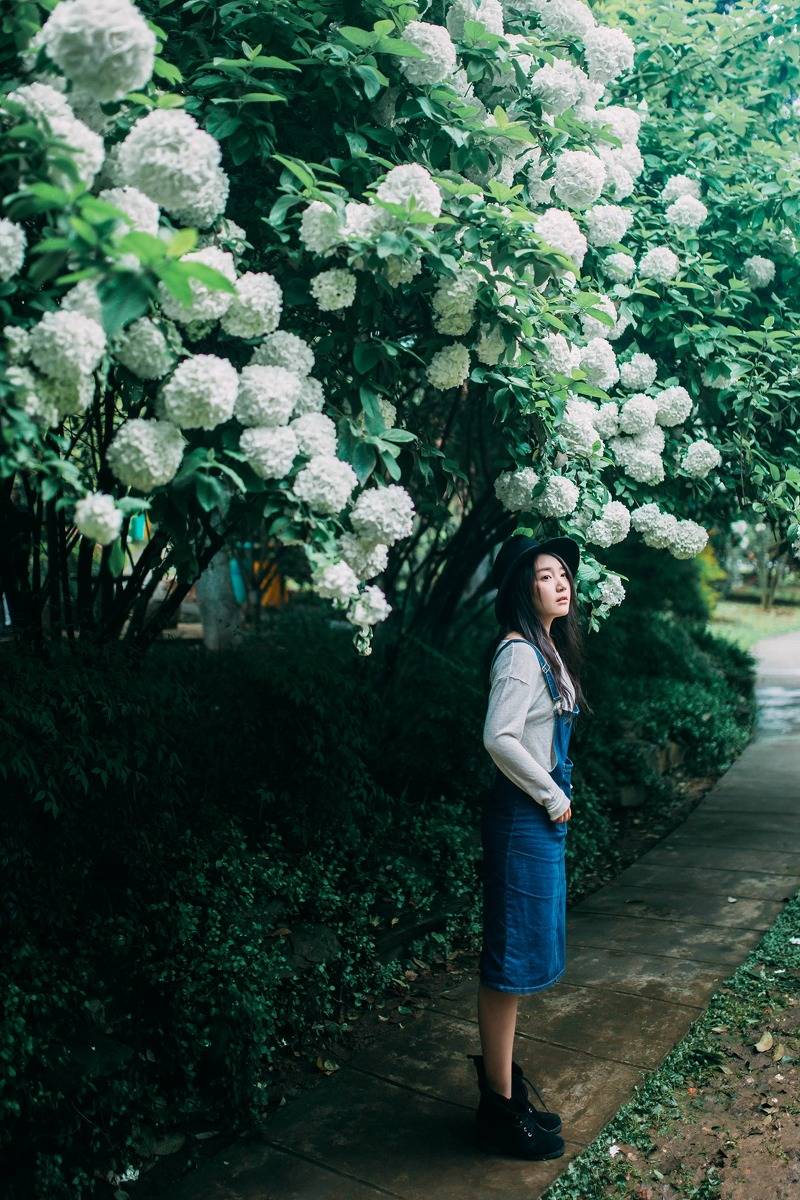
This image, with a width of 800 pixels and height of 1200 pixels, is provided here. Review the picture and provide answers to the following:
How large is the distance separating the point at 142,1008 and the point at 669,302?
140 inches

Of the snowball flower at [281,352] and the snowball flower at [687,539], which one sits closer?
the snowball flower at [281,352]

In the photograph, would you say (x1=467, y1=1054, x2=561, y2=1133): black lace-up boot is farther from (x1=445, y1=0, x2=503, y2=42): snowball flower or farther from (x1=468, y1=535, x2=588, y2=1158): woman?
(x1=445, y1=0, x2=503, y2=42): snowball flower

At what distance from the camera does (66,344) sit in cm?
218

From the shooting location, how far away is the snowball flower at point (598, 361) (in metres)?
3.95

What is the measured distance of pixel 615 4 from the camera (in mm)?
5398

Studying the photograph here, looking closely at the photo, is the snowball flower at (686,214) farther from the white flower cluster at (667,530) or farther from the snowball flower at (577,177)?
the white flower cluster at (667,530)

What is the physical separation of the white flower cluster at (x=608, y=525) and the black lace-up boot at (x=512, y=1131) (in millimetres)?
1915

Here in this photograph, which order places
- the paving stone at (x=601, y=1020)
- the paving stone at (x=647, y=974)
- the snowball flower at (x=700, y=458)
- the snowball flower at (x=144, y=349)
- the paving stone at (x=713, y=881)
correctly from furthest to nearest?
the paving stone at (x=713, y=881) < the snowball flower at (x=700, y=458) < the paving stone at (x=647, y=974) < the paving stone at (x=601, y=1020) < the snowball flower at (x=144, y=349)

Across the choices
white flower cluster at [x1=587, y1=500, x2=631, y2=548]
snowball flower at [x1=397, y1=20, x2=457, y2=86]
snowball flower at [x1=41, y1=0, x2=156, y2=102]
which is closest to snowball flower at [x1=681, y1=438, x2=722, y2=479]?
white flower cluster at [x1=587, y1=500, x2=631, y2=548]

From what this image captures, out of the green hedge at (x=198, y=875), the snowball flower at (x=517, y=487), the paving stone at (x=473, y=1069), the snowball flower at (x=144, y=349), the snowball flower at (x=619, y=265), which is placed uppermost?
the snowball flower at (x=619, y=265)

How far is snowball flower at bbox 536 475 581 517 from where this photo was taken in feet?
12.3

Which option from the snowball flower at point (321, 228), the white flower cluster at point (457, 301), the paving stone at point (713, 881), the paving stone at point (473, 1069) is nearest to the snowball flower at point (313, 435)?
the snowball flower at point (321, 228)

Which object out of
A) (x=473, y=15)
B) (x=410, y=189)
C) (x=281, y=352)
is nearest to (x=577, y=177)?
(x=473, y=15)

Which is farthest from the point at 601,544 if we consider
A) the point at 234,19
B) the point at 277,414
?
the point at 234,19
